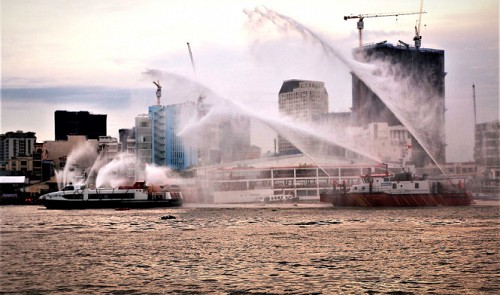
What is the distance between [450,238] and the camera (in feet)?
194

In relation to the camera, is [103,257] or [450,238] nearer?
[103,257]

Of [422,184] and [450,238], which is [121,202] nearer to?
[422,184]

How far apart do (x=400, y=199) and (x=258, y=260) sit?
3111 inches

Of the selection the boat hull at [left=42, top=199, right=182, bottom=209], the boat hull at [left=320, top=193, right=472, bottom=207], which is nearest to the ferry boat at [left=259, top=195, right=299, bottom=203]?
the boat hull at [left=42, top=199, right=182, bottom=209]

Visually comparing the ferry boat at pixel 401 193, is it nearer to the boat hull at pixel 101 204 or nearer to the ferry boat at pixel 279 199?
the boat hull at pixel 101 204

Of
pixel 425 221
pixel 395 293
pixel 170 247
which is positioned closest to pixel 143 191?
pixel 425 221

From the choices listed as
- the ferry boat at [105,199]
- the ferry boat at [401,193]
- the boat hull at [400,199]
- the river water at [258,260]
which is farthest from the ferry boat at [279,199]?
the river water at [258,260]

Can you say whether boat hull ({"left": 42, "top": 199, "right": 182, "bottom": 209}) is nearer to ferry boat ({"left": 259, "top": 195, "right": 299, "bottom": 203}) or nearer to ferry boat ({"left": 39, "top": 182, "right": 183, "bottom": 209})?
ferry boat ({"left": 39, "top": 182, "right": 183, "bottom": 209})

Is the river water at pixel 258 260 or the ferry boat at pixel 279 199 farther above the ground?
the ferry boat at pixel 279 199

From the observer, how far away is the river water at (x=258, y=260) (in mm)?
36094

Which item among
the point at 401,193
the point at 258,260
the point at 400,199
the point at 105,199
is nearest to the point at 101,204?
the point at 105,199

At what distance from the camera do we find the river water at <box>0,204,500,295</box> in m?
36.1

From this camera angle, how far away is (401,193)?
121 meters

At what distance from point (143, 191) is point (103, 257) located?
9007 centimetres
